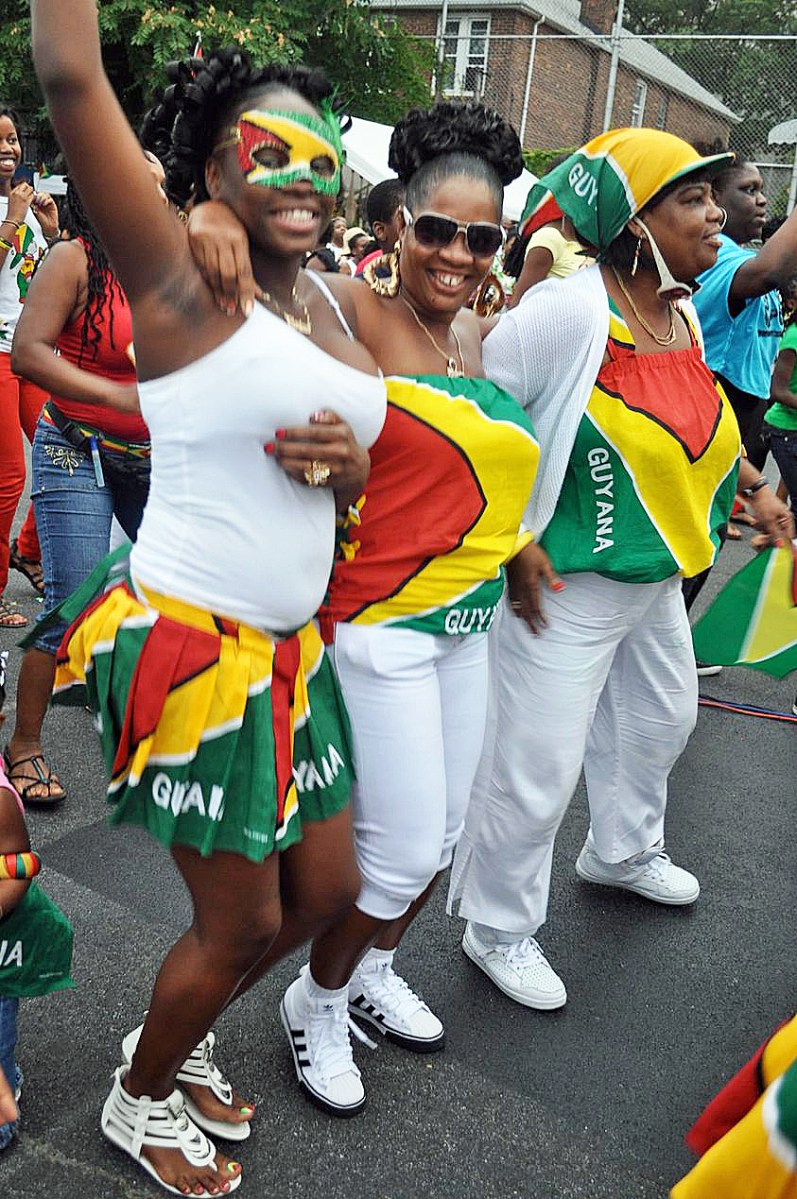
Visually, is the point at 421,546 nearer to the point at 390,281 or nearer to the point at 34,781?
the point at 390,281

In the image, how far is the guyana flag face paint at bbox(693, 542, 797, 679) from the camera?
3.12 m

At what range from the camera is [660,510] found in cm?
279

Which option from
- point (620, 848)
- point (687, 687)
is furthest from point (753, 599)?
point (620, 848)

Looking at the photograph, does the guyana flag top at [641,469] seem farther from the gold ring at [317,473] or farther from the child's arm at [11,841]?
the child's arm at [11,841]

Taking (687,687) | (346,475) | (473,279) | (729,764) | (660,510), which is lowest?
(729,764)

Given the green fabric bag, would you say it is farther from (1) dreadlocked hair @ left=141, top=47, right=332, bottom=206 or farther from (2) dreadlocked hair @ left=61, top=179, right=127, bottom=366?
(2) dreadlocked hair @ left=61, top=179, right=127, bottom=366

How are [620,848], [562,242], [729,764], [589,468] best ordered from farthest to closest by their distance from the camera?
[729,764] < [620,848] < [562,242] < [589,468]

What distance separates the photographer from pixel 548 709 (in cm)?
285

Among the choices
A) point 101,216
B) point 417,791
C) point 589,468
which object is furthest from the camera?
point 589,468

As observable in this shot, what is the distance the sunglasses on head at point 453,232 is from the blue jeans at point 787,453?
3705 mm

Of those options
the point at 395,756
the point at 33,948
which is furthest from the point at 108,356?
the point at 33,948

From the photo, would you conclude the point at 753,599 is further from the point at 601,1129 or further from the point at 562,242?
the point at 601,1129

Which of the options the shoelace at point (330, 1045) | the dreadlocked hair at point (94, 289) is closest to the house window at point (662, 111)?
the dreadlocked hair at point (94, 289)

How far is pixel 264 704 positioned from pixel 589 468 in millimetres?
1126
